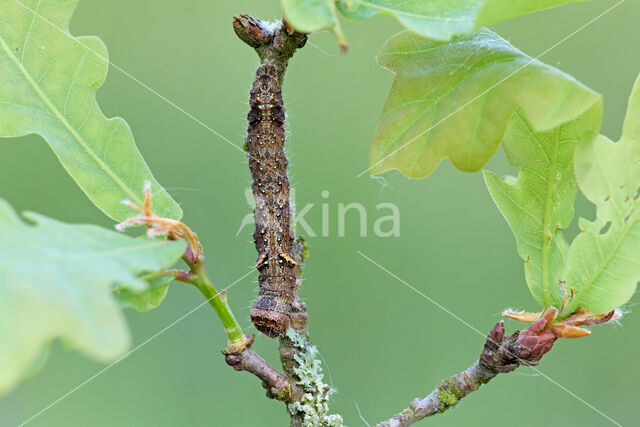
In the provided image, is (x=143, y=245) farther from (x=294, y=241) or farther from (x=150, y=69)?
(x=150, y=69)

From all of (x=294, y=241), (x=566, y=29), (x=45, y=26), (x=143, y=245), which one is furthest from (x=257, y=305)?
(x=566, y=29)

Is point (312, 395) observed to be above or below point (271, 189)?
below

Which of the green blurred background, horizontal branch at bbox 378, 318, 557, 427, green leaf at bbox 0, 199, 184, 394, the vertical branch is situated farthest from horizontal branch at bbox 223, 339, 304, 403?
the green blurred background

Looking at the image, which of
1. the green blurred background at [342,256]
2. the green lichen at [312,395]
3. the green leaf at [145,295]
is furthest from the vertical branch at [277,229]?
the green blurred background at [342,256]

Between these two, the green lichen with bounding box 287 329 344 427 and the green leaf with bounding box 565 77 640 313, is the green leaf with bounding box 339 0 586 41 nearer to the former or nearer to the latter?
the green leaf with bounding box 565 77 640 313

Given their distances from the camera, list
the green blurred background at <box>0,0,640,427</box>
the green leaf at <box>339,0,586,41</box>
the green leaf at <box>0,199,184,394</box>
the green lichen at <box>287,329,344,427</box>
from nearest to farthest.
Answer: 1. the green leaf at <box>0,199,184,394</box>
2. the green leaf at <box>339,0,586,41</box>
3. the green lichen at <box>287,329,344,427</box>
4. the green blurred background at <box>0,0,640,427</box>

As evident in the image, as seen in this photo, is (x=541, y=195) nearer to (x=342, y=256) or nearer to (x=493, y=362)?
(x=493, y=362)

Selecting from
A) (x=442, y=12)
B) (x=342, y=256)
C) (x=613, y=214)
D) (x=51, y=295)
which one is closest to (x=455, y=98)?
(x=442, y=12)
